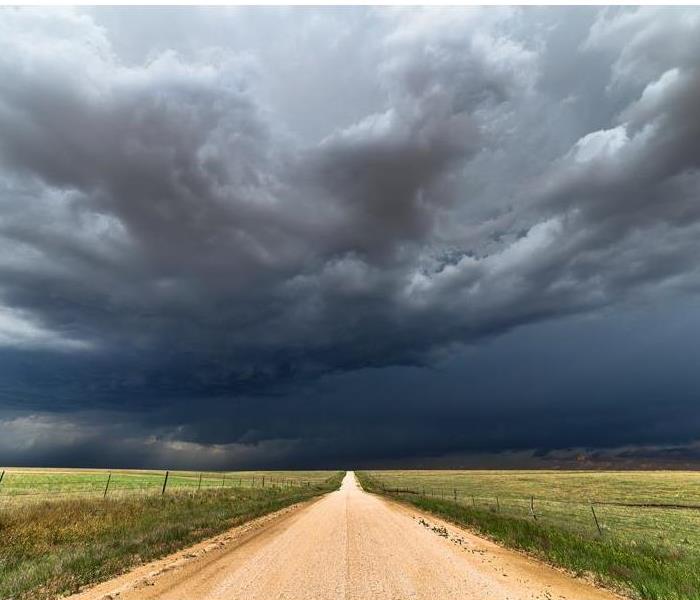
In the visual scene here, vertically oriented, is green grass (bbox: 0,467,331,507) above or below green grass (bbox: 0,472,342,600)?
above

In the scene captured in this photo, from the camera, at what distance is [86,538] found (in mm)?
17312

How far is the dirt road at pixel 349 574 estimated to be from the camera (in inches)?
403

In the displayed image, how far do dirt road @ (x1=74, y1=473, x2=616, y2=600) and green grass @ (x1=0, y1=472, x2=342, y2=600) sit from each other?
1.16 metres

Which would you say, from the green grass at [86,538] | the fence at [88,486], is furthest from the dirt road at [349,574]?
the fence at [88,486]

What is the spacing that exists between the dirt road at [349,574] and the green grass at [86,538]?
116 cm

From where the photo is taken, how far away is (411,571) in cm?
1261

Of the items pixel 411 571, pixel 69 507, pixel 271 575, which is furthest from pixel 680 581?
pixel 69 507

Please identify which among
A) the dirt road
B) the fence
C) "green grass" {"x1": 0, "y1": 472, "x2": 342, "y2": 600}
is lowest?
the dirt road

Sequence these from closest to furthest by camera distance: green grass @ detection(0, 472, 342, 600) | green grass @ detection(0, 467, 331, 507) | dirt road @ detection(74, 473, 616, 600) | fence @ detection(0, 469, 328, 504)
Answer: dirt road @ detection(74, 473, 616, 600) → green grass @ detection(0, 472, 342, 600) → green grass @ detection(0, 467, 331, 507) → fence @ detection(0, 469, 328, 504)

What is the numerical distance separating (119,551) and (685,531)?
Answer: 31.0 metres

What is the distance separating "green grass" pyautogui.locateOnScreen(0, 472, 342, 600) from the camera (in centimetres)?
1123

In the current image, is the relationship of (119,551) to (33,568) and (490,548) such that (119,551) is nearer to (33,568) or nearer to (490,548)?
(33,568)

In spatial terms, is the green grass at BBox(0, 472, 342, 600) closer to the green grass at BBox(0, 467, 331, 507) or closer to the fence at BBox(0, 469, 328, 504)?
the fence at BBox(0, 469, 328, 504)

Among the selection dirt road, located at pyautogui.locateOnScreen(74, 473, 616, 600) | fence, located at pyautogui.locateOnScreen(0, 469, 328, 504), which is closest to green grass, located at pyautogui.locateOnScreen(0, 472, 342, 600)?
dirt road, located at pyautogui.locateOnScreen(74, 473, 616, 600)
